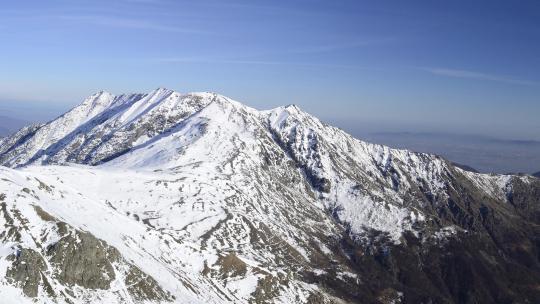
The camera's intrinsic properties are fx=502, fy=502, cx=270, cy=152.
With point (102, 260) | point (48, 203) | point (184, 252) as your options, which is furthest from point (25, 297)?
point (184, 252)

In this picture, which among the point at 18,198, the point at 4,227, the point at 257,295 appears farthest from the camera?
the point at 257,295

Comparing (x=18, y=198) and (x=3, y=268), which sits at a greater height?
(x=18, y=198)

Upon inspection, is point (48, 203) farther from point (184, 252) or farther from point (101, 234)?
point (184, 252)

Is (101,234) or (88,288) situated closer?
(88,288)

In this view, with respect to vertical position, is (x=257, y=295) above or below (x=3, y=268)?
below

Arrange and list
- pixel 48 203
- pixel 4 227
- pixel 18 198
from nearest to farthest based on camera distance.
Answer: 1. pixel 4 227
2. pixel 18 198
3. pixel 48 203

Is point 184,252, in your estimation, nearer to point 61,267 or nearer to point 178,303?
point 178,303

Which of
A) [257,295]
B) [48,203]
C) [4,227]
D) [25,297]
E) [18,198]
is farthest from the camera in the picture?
[257,295]

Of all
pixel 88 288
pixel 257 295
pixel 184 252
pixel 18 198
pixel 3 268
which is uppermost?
pixel 18 198

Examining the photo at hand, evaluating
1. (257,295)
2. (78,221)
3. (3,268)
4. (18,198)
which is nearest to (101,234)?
(78,221)
